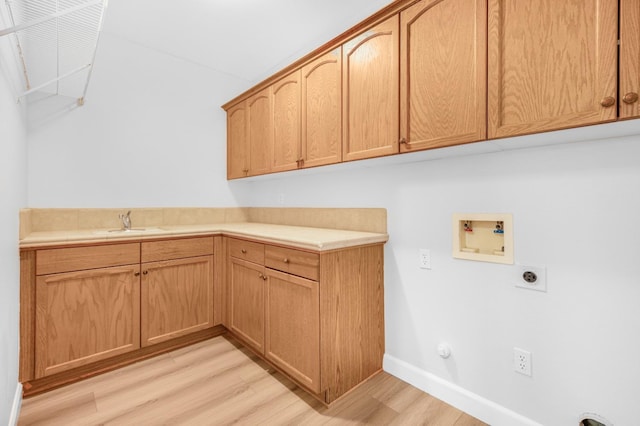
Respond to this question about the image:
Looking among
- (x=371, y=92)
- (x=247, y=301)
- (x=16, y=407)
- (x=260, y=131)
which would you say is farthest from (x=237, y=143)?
(x=16, y=407)

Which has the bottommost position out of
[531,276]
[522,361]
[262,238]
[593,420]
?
[593,420]

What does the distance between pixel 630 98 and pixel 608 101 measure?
0.05m

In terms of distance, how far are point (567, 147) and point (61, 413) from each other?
9.34 feet

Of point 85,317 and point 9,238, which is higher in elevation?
point 9,238

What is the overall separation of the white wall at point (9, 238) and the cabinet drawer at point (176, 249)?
0.67m

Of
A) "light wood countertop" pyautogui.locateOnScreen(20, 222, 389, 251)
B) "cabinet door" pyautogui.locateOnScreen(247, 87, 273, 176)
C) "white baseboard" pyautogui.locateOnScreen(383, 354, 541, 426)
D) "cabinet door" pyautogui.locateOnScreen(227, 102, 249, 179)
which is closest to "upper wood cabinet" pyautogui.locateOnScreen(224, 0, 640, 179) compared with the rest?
"cabinet door" pyautogui.locateOnScreen(247, 87, 273, 176)

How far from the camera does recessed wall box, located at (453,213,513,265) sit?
147 cm

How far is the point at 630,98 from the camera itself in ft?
3.10

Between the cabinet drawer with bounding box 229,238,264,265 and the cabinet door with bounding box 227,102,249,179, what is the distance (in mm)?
779

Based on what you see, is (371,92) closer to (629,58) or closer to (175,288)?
(629,58)

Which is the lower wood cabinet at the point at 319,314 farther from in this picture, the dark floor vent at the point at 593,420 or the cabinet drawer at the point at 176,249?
the dark floor vent at the point at 593,420

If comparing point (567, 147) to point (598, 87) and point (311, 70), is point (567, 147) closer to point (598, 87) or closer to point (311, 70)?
point (598, 87)

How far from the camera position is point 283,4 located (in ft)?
6.93

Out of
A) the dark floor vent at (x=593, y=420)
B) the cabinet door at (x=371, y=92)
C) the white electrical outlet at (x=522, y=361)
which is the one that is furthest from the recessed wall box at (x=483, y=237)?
the dark floor vent at (x=593, y=420)
